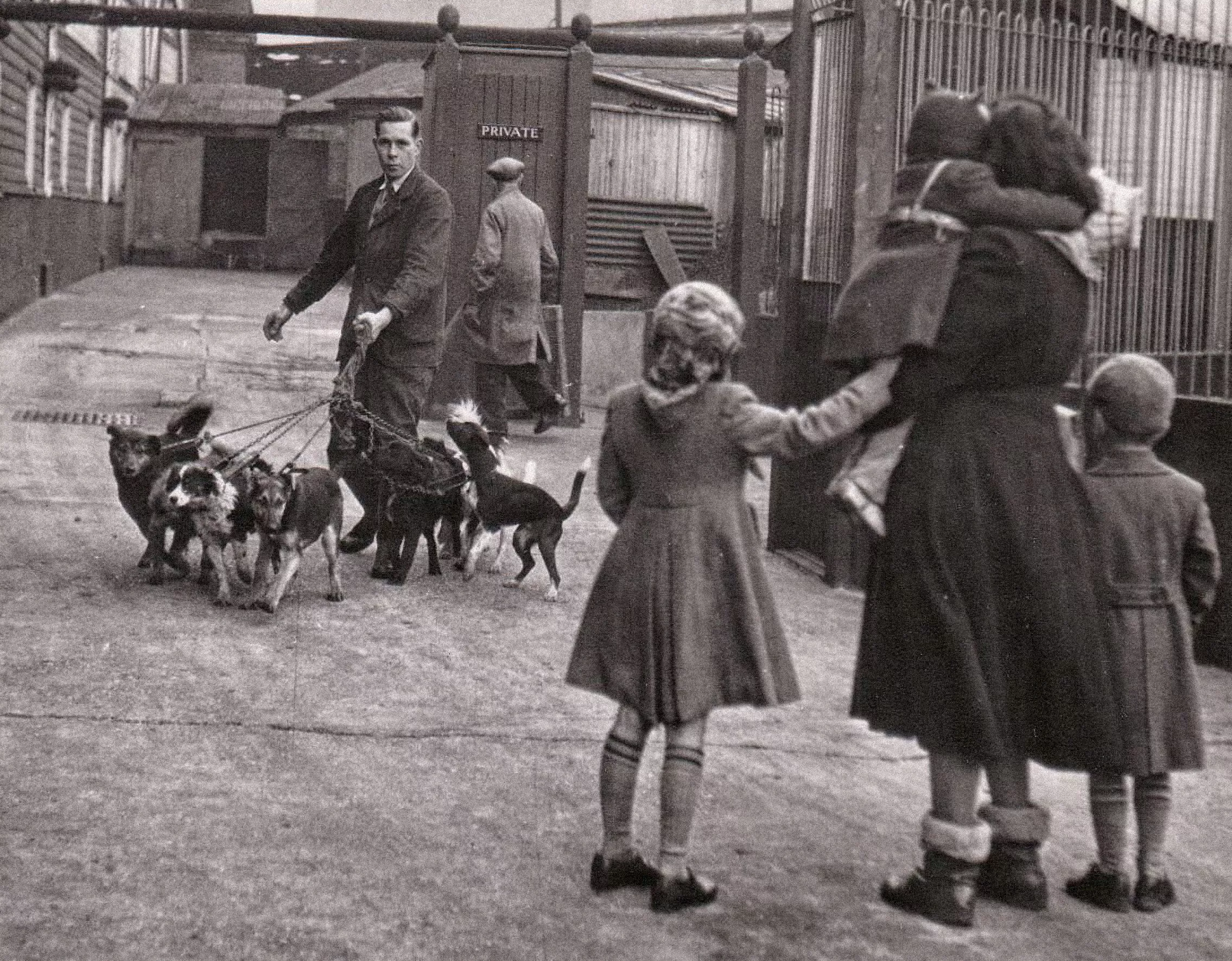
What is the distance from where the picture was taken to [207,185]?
44188mm

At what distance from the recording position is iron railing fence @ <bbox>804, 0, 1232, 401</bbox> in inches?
364

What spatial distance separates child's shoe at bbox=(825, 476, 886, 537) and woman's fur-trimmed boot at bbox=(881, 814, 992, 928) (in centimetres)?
73

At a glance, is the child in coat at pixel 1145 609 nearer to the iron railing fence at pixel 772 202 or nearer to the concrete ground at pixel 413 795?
the concrete ground at pixel 413 795

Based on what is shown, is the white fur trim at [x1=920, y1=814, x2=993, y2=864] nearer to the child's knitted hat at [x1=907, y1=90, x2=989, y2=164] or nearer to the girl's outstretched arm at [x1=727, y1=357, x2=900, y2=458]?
the girl's outstretched arm at [x1=727, y1=357, x2=900, y2=458]

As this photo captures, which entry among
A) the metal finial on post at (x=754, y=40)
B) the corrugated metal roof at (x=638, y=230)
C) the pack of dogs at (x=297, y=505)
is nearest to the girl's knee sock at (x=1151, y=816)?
the pack of dogs at (x=297, y=505)

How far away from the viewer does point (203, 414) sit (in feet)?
29.7

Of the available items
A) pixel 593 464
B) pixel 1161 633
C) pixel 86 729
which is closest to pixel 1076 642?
pixel 1161 633

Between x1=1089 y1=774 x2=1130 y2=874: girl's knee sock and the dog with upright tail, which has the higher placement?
the dog with upright tail

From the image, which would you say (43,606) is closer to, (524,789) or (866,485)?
(524,789)

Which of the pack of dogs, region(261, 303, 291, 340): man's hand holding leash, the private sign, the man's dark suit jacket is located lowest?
the pack of dogs

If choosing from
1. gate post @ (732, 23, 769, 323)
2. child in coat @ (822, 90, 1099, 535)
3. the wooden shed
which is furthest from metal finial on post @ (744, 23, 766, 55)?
the wooden shed

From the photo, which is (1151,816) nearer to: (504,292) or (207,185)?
Result: (504,292)

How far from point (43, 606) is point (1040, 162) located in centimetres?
518

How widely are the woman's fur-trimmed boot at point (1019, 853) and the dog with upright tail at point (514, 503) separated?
426cm
